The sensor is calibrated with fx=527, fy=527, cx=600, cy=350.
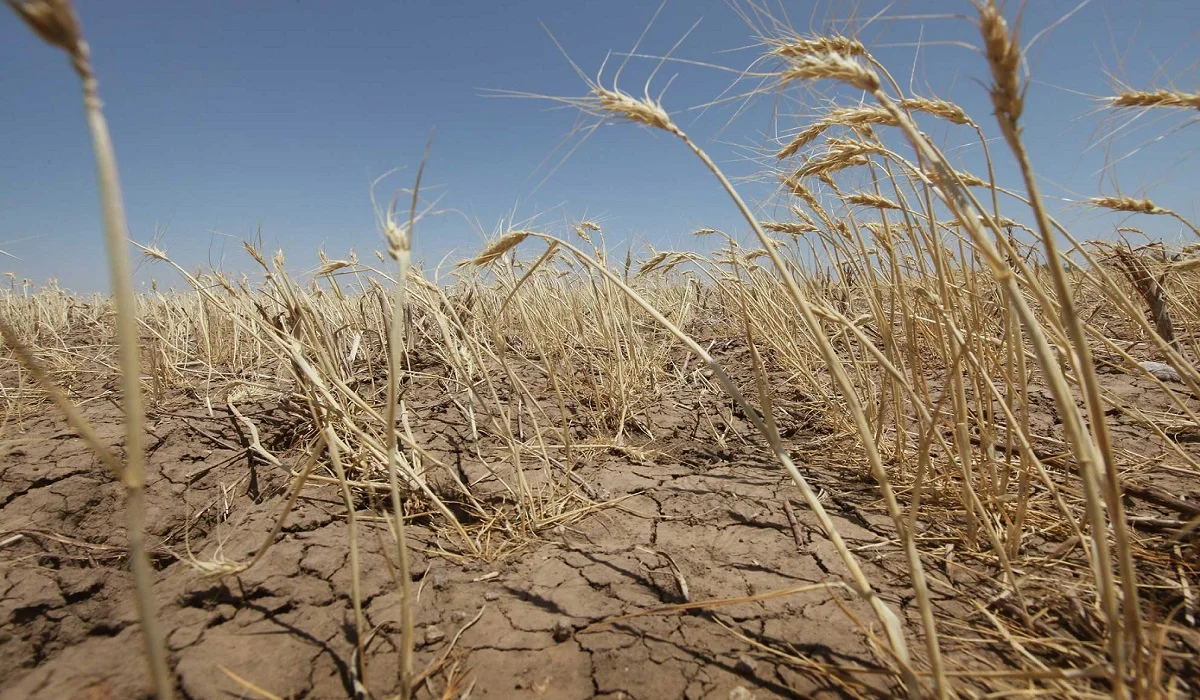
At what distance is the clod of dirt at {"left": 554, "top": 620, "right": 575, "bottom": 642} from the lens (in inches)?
41.3

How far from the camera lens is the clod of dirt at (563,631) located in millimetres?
1050

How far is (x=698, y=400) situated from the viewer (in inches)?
97.7

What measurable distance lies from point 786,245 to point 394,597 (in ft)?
6.84

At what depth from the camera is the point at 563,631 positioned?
1055 millimetres

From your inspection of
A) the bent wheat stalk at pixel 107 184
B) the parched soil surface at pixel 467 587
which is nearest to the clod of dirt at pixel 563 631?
the parched soil surface at pixel 467 587

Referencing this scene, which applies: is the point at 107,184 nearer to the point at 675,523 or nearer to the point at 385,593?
the point at 385,593

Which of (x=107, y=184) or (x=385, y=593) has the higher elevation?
(x=107, y=184)

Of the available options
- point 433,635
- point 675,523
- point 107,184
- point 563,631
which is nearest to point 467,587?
point 433,635

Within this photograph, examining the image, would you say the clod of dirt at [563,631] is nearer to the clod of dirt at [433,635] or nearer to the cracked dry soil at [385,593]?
the cracked dry soil at [385,593]

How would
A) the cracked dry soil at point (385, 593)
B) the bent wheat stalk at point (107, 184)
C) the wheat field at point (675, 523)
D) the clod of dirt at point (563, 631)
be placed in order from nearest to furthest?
1. the bent wheat stalk at point (107, 184)
2. the wheat field at point (675, 523)
3. the cracked dry soil at point (385, 593)
4. the clod of dirt at point (563, 631)

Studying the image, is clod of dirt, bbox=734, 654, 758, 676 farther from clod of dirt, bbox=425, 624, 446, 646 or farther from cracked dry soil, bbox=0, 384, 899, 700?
clod of dirt, bbox=425, 624, 446, 646

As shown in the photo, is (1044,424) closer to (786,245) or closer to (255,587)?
(786,245)

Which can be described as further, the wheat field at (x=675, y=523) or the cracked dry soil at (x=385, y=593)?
the cracked dry soil at (x=385, y=593)

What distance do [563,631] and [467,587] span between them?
0.94 ft
